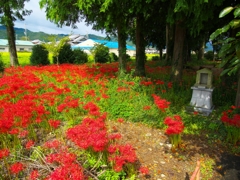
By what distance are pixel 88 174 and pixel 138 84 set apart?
489 cm

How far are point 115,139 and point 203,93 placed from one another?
337cm

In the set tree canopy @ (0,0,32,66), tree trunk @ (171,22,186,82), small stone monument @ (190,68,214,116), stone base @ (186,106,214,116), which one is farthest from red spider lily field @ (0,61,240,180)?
tree canopy @ (0,0,32,66)

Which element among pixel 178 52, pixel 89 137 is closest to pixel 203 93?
pixel 178 52

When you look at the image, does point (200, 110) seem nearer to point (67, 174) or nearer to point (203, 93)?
point (203, 93)

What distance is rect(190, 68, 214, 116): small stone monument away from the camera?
17.9 feet

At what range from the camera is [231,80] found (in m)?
6.81

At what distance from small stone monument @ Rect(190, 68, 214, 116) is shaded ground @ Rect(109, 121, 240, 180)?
1.43 metres

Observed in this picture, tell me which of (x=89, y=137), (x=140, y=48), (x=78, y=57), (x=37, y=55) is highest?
(x=140, y=48)

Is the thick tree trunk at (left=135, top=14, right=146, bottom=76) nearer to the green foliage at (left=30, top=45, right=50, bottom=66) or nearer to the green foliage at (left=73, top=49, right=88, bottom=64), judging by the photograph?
the green foliage at (left=30, top=45, right=50, bottom=66)

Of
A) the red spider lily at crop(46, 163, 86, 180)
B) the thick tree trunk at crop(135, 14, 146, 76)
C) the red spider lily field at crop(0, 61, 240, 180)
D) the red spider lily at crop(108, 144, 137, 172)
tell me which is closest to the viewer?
the red spider lily at crop(46, 163, 86, 180)

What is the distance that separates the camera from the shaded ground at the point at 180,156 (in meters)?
3.07

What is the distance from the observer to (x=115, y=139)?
3842 millimetres

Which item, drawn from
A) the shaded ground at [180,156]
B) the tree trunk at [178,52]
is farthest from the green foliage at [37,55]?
the shaded ground at [180,156]

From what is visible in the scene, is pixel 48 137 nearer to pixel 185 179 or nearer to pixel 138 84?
pixel 185 179
